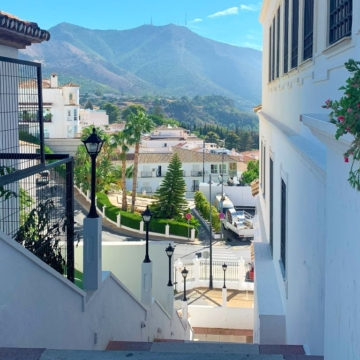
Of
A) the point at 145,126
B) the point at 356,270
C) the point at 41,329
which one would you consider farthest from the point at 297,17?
the point at 145,126

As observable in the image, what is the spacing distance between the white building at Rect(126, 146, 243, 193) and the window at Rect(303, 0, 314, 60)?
50.8 m

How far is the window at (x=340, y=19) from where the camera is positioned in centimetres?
485

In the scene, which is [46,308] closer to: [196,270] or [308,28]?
[308,28]

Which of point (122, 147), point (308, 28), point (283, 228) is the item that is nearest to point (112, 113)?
point (122, 147)

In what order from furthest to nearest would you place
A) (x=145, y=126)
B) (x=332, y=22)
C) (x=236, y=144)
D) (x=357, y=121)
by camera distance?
(x=236, y=144) → (x=145, y=126) → (x=332, y=22) → (x=357, y=121)

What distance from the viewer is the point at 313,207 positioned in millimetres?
5426

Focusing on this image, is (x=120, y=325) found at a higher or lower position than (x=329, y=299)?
lower

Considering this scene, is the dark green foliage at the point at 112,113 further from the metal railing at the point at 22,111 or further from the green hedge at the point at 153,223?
the metal railing at the point at 22,111

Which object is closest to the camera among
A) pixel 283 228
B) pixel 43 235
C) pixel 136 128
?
pixel 43 235

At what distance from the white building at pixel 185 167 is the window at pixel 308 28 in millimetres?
Answer: 50808

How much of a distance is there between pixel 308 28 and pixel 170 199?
1312 inches

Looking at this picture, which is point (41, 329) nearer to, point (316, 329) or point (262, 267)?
point (316, 329)

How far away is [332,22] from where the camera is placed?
5.66m

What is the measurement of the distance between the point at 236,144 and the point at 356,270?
116353mm
